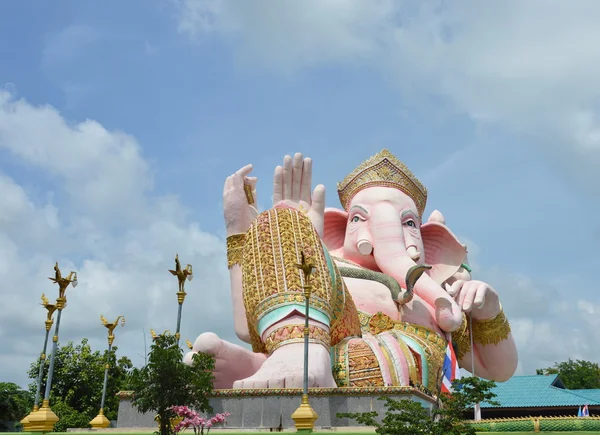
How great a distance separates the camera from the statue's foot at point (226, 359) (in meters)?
10.7

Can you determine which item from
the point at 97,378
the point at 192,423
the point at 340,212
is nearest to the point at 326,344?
the point at 192,423

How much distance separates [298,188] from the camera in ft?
46.9

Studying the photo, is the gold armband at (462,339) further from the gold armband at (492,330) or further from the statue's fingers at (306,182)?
the statue's fingers at (306,182)

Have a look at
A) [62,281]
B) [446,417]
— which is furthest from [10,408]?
[446,417]

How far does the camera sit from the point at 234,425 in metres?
10.0

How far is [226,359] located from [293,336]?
1.15 metres

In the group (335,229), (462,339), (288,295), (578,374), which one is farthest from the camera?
(578,374)

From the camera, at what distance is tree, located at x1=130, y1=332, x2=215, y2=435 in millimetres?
9383

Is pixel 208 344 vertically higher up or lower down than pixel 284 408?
higher up

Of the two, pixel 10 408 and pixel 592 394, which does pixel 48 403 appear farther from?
pixel 592 394

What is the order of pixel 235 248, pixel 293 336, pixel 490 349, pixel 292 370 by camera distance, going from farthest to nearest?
pixel 490 349, pixel 235 248, pixel 293 336, pixel 292 370

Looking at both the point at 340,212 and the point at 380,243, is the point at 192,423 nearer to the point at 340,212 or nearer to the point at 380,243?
the point at 380,243

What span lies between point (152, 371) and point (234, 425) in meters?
1.46

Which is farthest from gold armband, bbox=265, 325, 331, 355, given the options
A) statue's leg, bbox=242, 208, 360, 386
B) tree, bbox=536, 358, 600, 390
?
tree, bbox=536, 358, 600, 390
